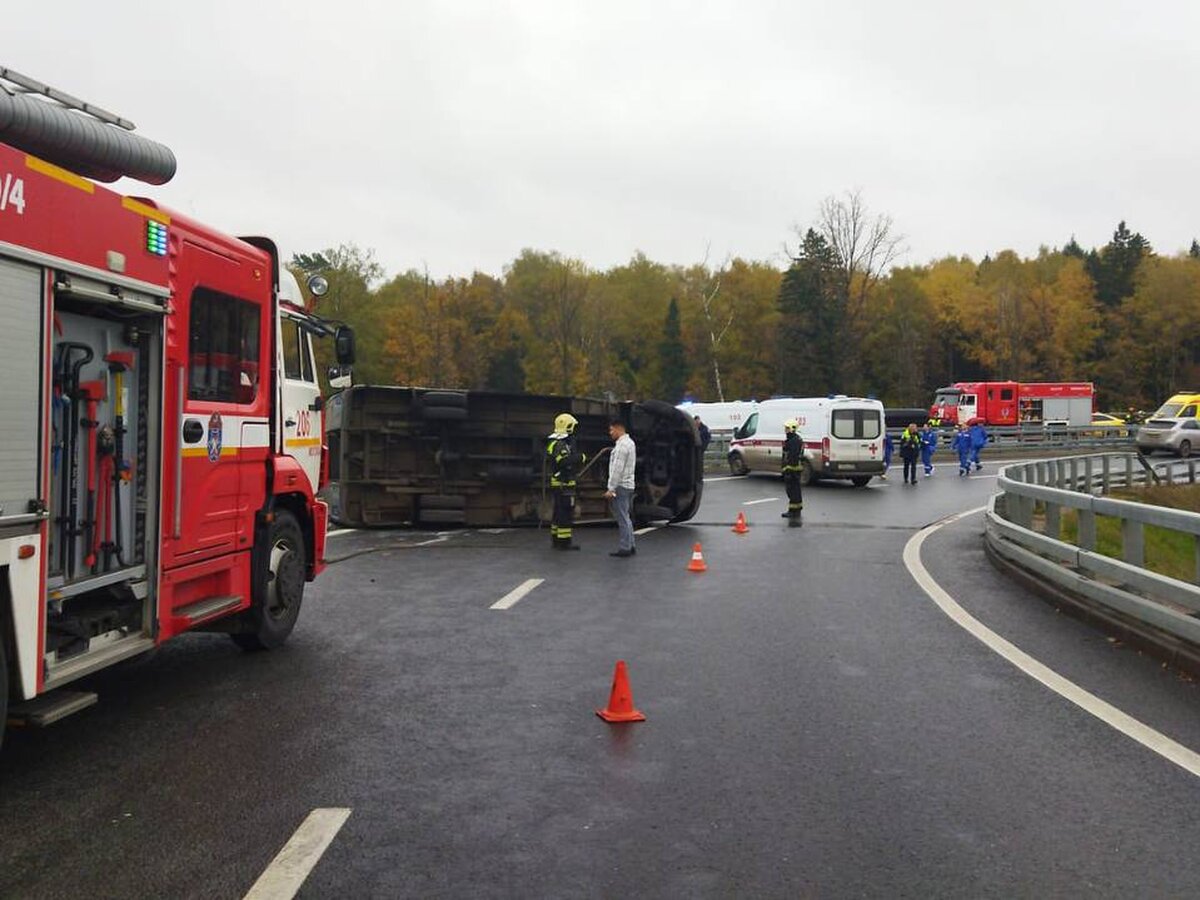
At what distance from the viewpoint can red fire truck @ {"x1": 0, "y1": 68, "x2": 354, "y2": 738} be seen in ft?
14.9

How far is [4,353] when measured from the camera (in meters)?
4.39

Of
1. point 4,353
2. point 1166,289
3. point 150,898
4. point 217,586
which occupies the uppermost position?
point 1166,289

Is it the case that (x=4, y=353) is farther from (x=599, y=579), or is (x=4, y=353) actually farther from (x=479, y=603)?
(x=599, y=579)

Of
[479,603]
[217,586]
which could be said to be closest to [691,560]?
[479,603]

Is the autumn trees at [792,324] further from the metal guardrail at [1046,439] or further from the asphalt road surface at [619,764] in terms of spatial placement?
the asphalt road surface at [619,764]

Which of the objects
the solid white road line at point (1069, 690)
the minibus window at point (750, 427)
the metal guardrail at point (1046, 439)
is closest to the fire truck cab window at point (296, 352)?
the solid white road line at point (1069, 690)

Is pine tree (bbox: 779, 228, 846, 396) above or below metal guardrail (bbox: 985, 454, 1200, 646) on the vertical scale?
above

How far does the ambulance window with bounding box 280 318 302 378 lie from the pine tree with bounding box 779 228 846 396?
68308 millimetres

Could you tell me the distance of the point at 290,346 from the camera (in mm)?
7863

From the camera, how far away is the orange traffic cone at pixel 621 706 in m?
5.63

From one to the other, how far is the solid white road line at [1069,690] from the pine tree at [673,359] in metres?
73.1

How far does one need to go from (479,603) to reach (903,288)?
85.7 m

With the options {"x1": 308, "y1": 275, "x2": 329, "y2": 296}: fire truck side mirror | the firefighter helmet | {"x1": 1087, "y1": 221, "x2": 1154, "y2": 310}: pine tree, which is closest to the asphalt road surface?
{"x1": 308, "y1": 275, "x2": 329, "y2": 296}: fire truck side mirror

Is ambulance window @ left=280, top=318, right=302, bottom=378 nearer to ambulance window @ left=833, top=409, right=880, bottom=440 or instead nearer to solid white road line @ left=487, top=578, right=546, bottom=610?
solid white road line @ left=487, top=578, right=546, bottom=610
